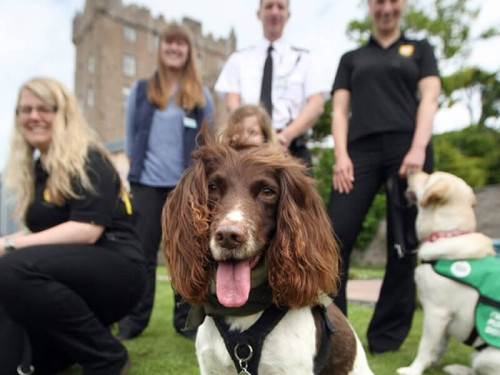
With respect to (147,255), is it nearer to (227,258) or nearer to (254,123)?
(254,123)

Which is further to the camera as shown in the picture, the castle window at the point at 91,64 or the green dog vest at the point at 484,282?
the castle window at the point at 91,64

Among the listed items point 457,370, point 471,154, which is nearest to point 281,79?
point 457,370

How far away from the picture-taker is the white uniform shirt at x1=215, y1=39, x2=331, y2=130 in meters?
3.63

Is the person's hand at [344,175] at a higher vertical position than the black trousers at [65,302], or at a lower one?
higher

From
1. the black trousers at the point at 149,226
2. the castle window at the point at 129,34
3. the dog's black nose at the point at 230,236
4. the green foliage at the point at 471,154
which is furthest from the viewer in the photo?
the castle window at the point at 129,34

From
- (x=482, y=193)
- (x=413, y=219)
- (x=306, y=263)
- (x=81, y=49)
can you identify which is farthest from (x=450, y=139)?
(x=81, y=49)

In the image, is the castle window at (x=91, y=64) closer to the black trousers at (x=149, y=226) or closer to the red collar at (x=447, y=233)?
the black trousers at (x=149, y=226)

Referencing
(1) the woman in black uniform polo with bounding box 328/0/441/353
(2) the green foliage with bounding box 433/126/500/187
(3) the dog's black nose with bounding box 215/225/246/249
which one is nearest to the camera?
(3) the dog's black nose with bounding box 215/225/246/249

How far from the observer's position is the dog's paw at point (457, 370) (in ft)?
A: 10.0

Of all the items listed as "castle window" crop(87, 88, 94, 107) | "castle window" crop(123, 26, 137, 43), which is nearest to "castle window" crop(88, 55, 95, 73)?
"castle window" crop(87, 88, 94, 107)

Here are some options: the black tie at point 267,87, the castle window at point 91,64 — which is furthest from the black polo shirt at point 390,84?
the castle window at point 91,64

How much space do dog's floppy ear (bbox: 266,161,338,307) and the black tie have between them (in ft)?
5.48

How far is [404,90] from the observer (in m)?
3.41

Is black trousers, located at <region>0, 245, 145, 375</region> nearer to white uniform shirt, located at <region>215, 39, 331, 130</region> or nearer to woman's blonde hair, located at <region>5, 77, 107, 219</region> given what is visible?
woman's blonde hair, located at <region>5, 77, 107, 219</region>
